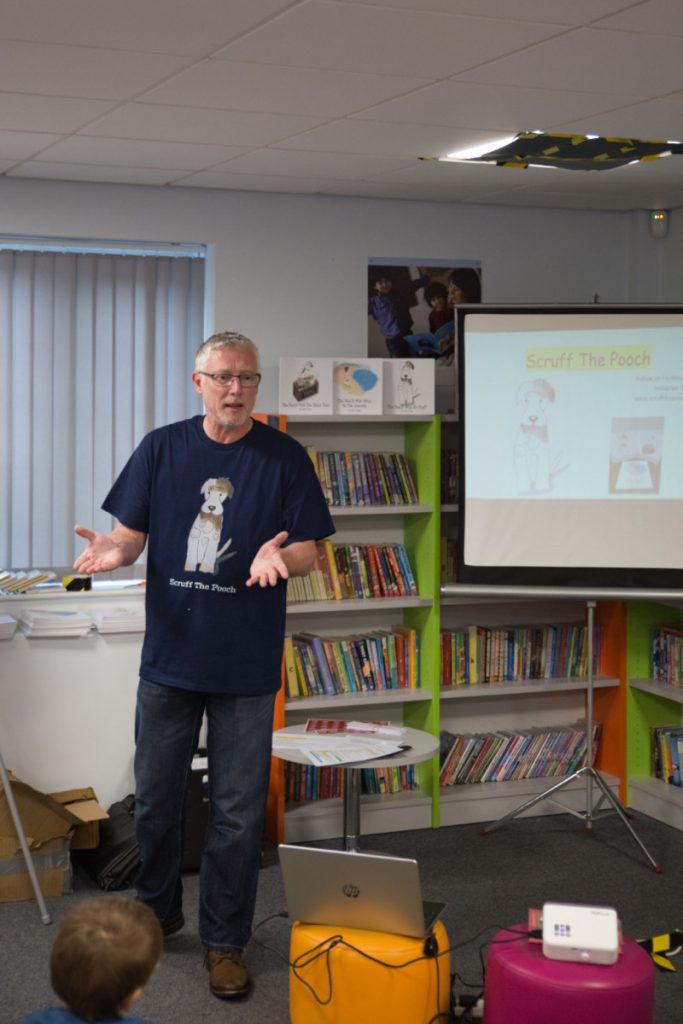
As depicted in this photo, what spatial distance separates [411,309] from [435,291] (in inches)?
5.3

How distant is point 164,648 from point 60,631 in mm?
1321

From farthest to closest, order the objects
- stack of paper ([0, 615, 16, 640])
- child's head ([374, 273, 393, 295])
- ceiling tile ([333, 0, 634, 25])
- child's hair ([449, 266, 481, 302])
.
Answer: child's hair ([449, 266, 481, 302]), child's head ([374, 273, 393, 295]), stack of paper ([0, 615, 16, 640]), ceiling tile ([333, 0, 634, 25])

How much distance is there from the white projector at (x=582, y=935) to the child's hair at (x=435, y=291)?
2.96 meters

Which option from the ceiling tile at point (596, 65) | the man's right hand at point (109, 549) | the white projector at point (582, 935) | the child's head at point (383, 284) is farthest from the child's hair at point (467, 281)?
the white projector at point (582, 935)

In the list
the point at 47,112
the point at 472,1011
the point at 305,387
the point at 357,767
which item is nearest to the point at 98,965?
the point at 472,1011

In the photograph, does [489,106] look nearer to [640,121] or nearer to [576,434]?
[640,121]

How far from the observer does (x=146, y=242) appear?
4.76 meters

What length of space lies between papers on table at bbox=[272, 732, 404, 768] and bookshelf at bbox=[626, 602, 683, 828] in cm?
156

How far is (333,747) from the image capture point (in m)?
3.83

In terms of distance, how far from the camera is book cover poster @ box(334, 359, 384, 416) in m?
4.61

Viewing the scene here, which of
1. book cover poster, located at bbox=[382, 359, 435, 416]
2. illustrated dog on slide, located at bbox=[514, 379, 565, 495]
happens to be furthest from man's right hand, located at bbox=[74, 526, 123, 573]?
illustrated dog on slide, located at bbox=[514, 379, 565, 495]

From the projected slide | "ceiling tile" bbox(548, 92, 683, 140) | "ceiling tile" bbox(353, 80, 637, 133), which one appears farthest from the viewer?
the projected slide

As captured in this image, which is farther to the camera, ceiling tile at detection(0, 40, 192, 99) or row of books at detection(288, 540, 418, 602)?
row of books at detection(288, 540, 418, 602)

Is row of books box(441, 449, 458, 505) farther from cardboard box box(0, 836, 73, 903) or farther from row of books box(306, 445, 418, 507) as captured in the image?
cardboard box box(0, 836, 73, 903)
